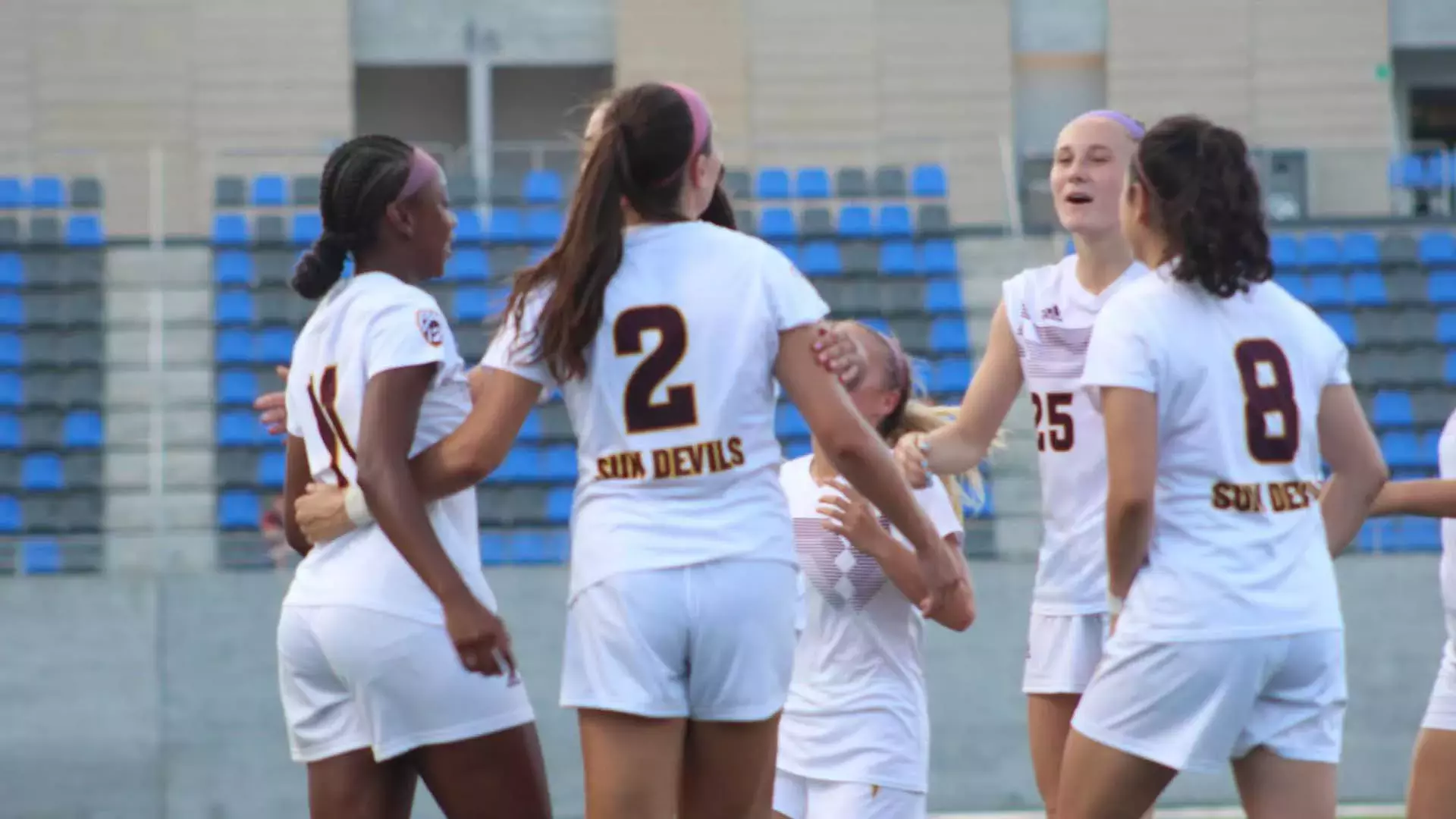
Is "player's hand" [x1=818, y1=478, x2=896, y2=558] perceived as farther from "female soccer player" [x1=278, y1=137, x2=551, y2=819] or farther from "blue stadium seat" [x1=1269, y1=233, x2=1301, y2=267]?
"blue stadium seat" [x1=1269, y1=233, x2=1301, y2=267]

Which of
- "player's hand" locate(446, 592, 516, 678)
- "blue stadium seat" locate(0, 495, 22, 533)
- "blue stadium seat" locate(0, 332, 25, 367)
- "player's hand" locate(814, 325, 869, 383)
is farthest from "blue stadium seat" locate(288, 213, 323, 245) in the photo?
"player's hand" locate(814, 325, 869, 383)

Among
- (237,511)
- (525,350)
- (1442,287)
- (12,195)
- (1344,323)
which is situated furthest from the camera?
(12,195)

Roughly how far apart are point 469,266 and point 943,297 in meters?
3.13

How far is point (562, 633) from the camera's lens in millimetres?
10312

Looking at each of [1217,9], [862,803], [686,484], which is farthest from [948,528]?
[1217,9]

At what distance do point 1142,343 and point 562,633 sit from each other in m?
7.13

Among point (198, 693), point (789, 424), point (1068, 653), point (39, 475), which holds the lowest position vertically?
point (198, 693)

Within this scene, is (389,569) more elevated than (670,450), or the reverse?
(670,450)

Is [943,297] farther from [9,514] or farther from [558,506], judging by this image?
[9,514]

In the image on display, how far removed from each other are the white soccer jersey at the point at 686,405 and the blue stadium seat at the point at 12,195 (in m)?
11.3

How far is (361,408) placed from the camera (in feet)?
11.5

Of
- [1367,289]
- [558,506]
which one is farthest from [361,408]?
[1367,289]

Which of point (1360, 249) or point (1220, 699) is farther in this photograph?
point (1360, 249)

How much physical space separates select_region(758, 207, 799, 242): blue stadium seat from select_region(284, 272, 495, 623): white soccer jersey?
9644 millimetres
